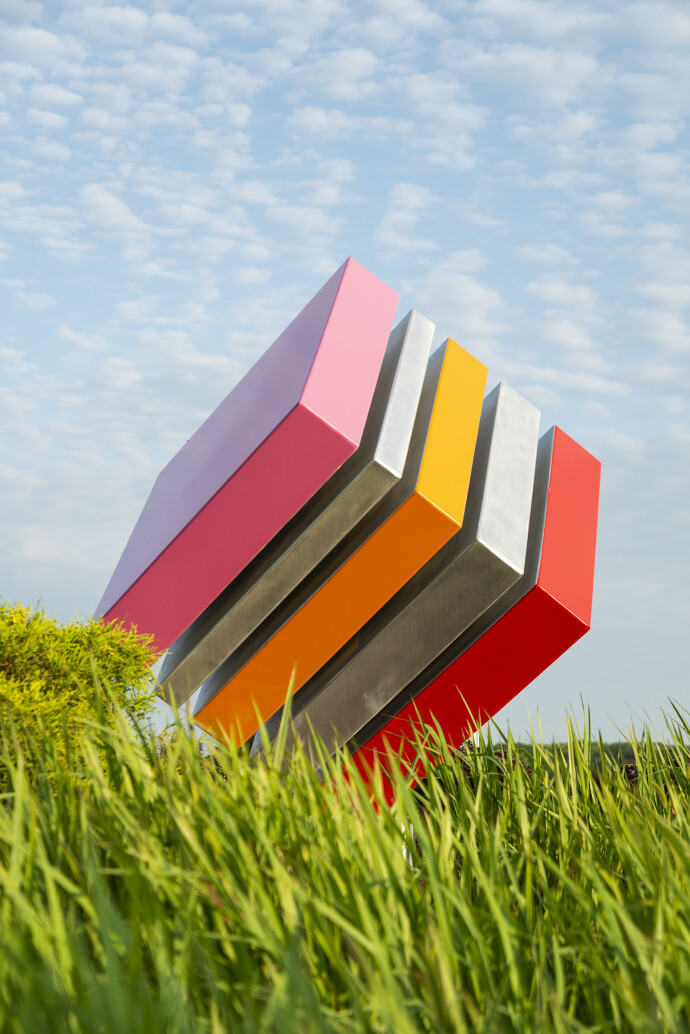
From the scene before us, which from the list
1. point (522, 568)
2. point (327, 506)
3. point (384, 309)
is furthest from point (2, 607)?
point (384, 309)

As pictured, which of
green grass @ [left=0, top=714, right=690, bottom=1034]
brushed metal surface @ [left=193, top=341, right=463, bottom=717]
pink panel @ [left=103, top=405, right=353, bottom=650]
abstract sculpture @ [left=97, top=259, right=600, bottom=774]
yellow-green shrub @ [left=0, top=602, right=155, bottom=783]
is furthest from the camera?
brushed metal surface @ [left=193, top=341, right=463, bottom=717]

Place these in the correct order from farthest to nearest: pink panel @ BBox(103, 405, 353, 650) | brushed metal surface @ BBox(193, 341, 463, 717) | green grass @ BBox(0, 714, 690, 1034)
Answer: brushed metal surface @ BBox(193, 341, 463, 717), pink panel @ BBox(103, 405, 353, 650), green grass @ BBox(0, 714, 690, 1034)

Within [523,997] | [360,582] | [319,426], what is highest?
[319,426]

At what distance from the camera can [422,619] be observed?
485 cm

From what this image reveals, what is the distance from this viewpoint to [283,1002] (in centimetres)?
164

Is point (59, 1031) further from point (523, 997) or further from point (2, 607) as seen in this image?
point (2, 607)

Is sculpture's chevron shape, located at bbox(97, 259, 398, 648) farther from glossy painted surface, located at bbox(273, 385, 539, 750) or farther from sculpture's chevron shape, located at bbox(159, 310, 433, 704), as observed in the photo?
glossy painted surface, located at bbox(273, 385, 539, 750)

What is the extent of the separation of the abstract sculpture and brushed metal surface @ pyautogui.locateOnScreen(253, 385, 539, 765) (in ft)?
0.04

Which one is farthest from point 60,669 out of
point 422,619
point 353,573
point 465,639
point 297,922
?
point 297,922

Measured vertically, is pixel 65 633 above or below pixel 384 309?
below

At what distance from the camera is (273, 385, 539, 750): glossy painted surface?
15.6 ft

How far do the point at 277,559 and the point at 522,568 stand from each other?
1388 millimetres

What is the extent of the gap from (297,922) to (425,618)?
10.3 ft

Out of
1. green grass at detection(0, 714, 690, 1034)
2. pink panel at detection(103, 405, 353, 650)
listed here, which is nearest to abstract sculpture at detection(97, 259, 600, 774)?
pink panel at detection(103, 405, 353, 650)
